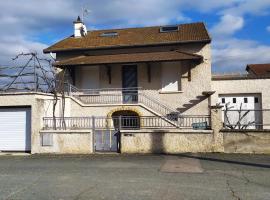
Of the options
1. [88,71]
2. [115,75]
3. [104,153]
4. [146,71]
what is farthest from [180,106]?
[104,153]

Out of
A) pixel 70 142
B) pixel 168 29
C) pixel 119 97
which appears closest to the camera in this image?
pixel 70 142

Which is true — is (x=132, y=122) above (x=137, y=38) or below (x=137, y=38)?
below

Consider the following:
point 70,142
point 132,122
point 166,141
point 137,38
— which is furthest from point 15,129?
point 137,38

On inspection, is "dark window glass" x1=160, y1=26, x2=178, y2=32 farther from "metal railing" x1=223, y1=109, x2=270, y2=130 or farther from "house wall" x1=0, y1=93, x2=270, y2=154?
"house wall" x1=0, y1=93, x2=270, y2=154

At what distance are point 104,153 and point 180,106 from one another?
288 inches

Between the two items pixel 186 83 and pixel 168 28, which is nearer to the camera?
pixel 186 83

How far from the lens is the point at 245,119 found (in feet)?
57.4

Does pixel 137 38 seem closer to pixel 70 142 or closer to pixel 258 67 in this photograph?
pixel 70 142

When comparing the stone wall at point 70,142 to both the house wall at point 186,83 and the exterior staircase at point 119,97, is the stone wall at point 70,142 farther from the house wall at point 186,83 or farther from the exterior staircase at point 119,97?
the house wall at point 186,83

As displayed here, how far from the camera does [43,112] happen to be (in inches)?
719

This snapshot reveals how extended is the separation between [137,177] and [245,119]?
8174 millimetres

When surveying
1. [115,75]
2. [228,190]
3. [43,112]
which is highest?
[115,75]

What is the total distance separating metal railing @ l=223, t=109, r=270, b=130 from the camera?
651 inches

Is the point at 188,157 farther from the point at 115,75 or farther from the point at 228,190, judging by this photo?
the point at 115,75
